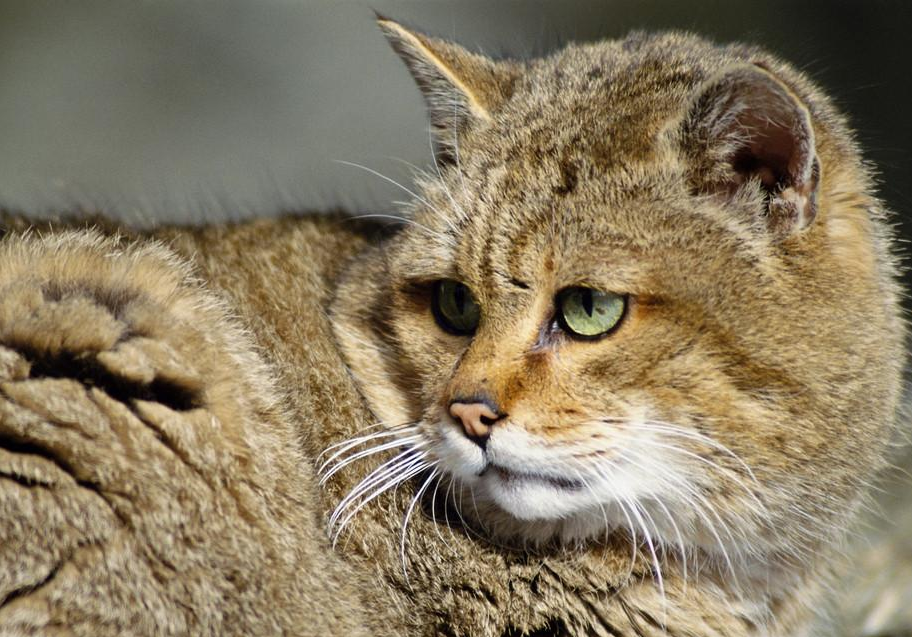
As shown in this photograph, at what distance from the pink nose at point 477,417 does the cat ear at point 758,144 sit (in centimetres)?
83

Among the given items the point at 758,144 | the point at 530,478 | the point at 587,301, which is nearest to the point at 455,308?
the point at 587,301

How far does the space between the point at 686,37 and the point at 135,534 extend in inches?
90.7

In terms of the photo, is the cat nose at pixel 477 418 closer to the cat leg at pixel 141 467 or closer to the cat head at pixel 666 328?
the cat head at pixel 666 328

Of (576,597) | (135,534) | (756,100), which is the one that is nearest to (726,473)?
(576,597)

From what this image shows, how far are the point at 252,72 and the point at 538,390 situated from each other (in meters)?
6.82

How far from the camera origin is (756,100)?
269 cm

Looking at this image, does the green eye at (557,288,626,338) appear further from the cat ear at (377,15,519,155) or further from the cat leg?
the cat leg

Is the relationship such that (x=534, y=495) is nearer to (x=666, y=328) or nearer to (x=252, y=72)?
(x=666, y=328)

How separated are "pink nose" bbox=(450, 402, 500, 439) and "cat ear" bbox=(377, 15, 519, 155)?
1001mm

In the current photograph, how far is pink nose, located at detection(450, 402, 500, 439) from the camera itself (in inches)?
106

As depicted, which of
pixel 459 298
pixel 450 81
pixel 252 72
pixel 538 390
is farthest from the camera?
pixel 252 72

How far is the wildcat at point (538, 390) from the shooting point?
8.85 feet

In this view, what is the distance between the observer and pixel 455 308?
10.2ft

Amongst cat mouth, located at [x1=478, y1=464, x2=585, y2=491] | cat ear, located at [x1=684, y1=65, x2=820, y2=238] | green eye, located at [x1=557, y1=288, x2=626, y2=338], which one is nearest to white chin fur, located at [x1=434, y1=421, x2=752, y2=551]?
cat mouth, located at [x1=478, y1=464, x2=585, y2=491]
